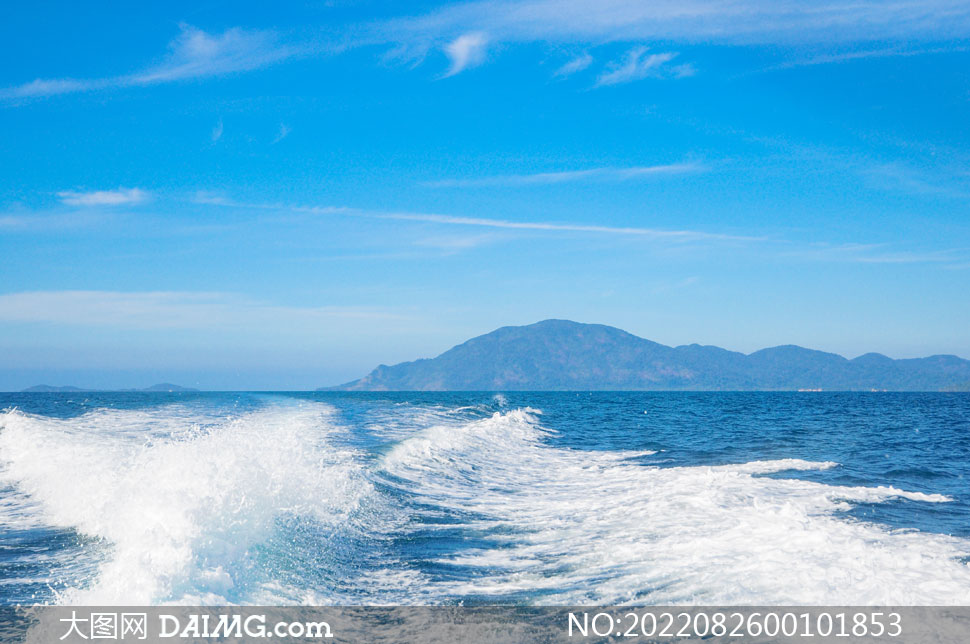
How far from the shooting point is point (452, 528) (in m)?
11.4

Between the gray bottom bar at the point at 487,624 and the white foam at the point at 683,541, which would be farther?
the white foam at the point at 683,541

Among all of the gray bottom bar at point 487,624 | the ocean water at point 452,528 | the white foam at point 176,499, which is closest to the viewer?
the gray bottom bar at point 487,624

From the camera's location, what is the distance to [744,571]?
852cm

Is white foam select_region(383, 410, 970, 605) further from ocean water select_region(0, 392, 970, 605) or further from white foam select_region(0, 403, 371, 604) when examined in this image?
white foam select_region(0, 403, 371, 604)

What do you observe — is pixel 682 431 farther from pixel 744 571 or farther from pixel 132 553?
pixel 132 553

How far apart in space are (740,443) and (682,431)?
736cm

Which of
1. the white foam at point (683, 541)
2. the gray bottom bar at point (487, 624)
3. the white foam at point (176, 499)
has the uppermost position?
the white foam at point (176, 499)

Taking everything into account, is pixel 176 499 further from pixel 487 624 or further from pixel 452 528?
pixel 487 624

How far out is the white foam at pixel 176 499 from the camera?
704 cm

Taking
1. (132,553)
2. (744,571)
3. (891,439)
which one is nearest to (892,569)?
(744,571)

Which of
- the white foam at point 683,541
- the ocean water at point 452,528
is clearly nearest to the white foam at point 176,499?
the ocean water at point 452,528

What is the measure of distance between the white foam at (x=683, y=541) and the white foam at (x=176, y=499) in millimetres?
2130

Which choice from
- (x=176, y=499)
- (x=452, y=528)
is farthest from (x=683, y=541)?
(x=176, y=499)

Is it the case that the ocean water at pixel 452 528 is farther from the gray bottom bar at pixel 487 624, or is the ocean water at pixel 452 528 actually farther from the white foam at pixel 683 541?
the gray bottom bar at pixel 487 624
